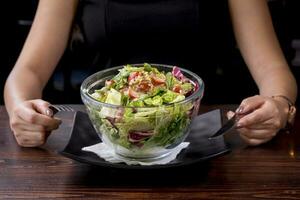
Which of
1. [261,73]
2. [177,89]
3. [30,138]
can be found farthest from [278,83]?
[30,138]

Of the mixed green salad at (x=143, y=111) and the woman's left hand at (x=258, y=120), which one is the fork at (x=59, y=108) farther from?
the woman's left hand at (x=258, y=120)

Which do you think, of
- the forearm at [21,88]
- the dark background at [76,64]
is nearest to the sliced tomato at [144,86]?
the forearm at [21,88]

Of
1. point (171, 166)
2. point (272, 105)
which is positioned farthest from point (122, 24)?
point (171, 166)

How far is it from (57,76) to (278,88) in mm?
1038

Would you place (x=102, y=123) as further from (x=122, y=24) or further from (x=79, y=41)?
(x=79, y=41)

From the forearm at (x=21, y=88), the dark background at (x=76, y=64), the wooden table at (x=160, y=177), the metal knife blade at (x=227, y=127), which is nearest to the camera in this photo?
the wooden table at (x=160, y=177)

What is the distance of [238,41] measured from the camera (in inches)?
62.4

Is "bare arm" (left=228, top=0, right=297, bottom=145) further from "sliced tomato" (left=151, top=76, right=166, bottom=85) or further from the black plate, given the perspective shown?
"sliced tomato" (left=151, top=76, right=166, bottom=85)

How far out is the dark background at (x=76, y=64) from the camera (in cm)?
201

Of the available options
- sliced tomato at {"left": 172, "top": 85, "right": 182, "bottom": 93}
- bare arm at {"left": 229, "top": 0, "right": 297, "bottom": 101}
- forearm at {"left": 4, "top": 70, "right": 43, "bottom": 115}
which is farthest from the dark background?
sliced tomato at {"left": 172, "top": 85, "right": 182, "bottom": 93}

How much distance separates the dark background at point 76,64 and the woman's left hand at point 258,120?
2.09 feet

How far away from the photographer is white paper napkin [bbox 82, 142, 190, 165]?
1.01 m

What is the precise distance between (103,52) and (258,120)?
769mm

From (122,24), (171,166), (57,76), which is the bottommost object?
(57,76)
